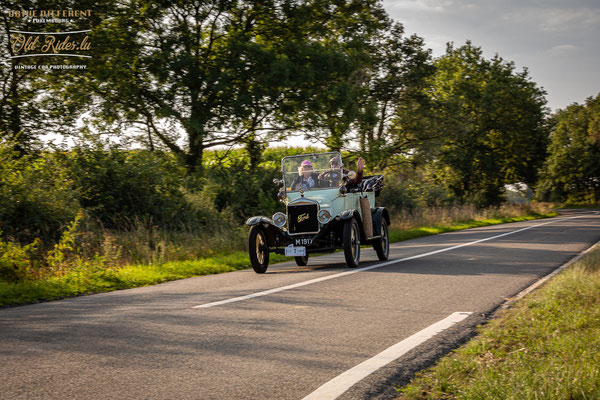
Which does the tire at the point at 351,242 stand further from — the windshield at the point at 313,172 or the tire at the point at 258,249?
the tire at the point at 258,249

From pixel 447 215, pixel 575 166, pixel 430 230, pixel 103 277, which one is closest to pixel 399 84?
pixel 447 215

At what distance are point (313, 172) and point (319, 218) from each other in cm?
149

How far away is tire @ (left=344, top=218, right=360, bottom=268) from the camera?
11.1 metres

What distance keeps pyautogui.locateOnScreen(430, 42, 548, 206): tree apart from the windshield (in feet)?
110

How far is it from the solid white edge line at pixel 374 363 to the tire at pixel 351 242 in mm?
4801

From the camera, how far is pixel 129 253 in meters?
13.3

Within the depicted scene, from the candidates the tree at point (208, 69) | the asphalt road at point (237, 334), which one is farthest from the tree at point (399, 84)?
the asphalt road at point (237, 334)

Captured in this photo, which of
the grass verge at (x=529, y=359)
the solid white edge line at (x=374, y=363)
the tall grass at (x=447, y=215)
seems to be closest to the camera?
the grass verge at (x=529, y=359)

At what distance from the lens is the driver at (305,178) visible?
1241cm

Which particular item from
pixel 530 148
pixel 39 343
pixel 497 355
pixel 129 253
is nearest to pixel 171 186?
pixel 129 253

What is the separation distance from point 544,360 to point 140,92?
20575 millimetres

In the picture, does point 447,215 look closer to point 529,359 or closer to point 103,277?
point 103,277

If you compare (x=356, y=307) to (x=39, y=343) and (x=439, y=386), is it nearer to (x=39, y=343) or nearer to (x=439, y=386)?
(x=439, y=386)

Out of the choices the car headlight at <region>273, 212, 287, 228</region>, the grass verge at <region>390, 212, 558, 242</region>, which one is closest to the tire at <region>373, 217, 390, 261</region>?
the car headlight at <region>273, 212, 287, 228</region>
